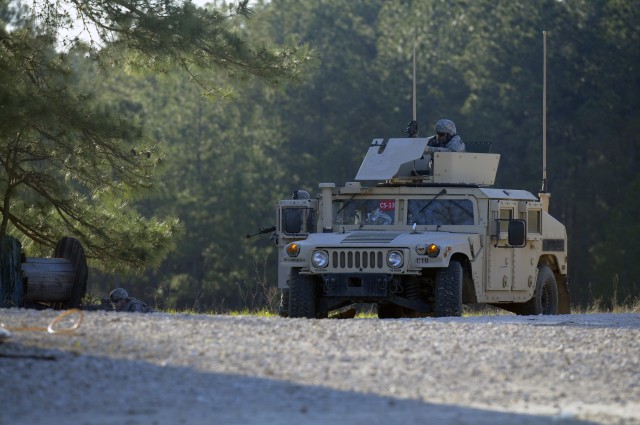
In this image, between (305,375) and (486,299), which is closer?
(305,375)

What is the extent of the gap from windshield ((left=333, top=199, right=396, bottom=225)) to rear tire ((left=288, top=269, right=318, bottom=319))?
50.0 inches

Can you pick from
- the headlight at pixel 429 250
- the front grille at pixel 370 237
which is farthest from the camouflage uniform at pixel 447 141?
the headlight at pixel 429 250

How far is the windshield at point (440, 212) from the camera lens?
61.8ft

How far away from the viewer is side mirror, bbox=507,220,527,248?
18.7m

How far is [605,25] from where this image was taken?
51.0m

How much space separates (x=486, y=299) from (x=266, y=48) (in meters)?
5.96

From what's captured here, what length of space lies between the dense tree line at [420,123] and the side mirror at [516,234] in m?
27.6

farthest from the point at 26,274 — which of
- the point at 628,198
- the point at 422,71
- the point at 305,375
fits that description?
the point at 422,71

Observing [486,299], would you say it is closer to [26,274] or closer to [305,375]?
[26,274]

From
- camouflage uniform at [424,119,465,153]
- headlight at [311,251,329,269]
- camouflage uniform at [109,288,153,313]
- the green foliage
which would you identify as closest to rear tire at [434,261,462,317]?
headlight at [311,251,329,269]

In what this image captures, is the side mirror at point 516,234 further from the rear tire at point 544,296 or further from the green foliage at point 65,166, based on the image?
the green foliage at point 65,166

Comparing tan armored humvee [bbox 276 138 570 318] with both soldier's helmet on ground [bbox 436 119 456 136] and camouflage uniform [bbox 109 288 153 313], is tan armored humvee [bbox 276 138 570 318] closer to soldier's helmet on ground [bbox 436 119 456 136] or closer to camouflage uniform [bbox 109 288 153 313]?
soldier's helmet on ground [bbox 436 119 456 136]

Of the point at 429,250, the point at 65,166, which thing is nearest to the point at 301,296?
the point at 429,250

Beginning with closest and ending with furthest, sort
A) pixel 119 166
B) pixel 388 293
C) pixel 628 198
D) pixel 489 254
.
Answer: pixel 388 293 → pixel 489 254 → pixel 119 166 → pixel 628 198
